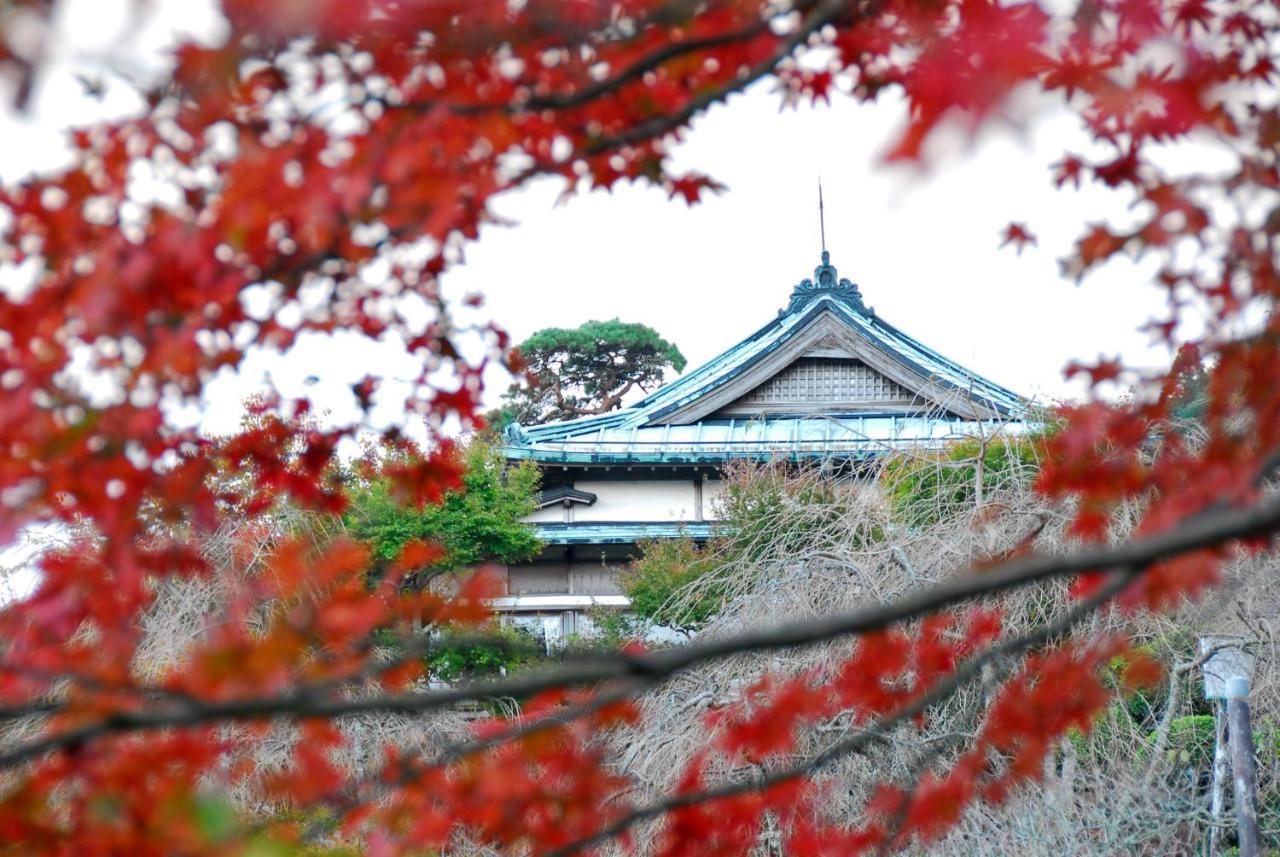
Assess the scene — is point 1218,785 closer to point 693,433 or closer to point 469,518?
point 469,518

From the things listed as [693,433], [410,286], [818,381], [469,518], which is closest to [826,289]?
[818,381]

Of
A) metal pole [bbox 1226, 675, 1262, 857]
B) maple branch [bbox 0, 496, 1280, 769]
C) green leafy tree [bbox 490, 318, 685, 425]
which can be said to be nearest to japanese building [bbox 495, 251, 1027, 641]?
metal pole [bbox 1226, 675, 1262, 857]

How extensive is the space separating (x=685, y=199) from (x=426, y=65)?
28.0 inches

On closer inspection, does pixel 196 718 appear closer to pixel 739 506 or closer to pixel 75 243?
pixel 75 243

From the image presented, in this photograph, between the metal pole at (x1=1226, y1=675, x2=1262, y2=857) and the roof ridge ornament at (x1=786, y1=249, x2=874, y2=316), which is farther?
the roof ridge ornament at (x1=786, y1=249, x2=874, y2=316)

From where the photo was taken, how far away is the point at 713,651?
52.1 inches

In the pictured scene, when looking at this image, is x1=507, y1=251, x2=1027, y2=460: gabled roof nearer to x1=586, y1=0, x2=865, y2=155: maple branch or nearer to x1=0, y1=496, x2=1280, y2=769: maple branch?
x1=586, y1=0, x2=865, y2=155: maple branch

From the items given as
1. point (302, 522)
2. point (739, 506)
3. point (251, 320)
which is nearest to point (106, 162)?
point (251, 320)

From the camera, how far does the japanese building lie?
543 inches

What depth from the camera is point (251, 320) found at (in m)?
2.08

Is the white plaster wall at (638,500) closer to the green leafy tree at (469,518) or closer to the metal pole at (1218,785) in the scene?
Result: the green leafy tree at (469,518)

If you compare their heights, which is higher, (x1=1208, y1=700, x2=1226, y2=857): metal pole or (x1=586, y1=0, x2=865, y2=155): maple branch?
(x1=586, y1=0, x2=865, y2=155): maple branch

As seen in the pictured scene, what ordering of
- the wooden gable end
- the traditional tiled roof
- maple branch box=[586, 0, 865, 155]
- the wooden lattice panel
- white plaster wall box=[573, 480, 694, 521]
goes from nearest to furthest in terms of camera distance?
maple branch box=[586, 0, 865, 155]
the traditional tiled roof
white plaster wall box=[573, 480, 694, 521]
the wooden gable end
the wooden lattice panel

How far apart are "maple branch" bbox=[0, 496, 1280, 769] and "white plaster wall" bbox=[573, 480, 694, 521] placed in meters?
13.2
